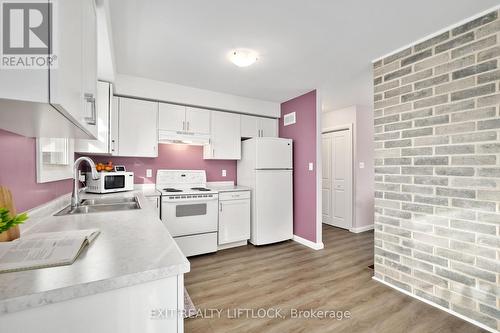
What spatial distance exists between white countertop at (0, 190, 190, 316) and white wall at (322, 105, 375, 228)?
3943mm

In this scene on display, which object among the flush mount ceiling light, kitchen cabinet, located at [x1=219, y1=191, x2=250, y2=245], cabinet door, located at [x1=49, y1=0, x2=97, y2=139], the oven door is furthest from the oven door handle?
cabinet door, located at [x1=49, y1=0, x2=97, y2=139]

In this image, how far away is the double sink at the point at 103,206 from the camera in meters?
1.80

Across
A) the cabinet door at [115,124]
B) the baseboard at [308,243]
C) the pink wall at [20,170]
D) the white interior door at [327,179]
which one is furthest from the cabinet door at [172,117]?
the white interior door at [327,179]

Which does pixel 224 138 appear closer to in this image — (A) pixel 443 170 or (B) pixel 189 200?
(B) pixel 189 200

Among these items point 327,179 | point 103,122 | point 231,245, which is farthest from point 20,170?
point 327,179

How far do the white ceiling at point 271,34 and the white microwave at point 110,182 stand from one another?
130cm

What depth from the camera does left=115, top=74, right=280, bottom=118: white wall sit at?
9.23 feet

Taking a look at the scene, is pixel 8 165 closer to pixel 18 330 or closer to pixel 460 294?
pixel 18 330

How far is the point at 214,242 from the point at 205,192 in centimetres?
72

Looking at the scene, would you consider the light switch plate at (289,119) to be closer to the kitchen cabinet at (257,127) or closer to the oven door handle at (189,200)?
the kitchen cabinet at (257,127)

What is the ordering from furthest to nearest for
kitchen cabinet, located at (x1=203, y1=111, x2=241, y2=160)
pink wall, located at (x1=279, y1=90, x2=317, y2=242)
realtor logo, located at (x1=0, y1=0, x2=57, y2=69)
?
1. kitchen cabinet, located at (x1=203, y1=111, x2=241, y2=160)
2. pink wall, located at (x1=279, y1=90, x2=317, y2=242)
3. realtor logo, located at (x1=0, y1=0, x2=57, y2=69)

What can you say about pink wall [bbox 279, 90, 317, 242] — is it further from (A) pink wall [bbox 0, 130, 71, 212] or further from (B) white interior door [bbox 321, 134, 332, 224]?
(A) pink wall [bbox 0, 130, 71, 212]

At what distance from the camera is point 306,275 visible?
2.44 metres

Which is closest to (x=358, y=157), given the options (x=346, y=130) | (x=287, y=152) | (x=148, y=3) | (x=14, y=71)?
(x=346, y=130)
